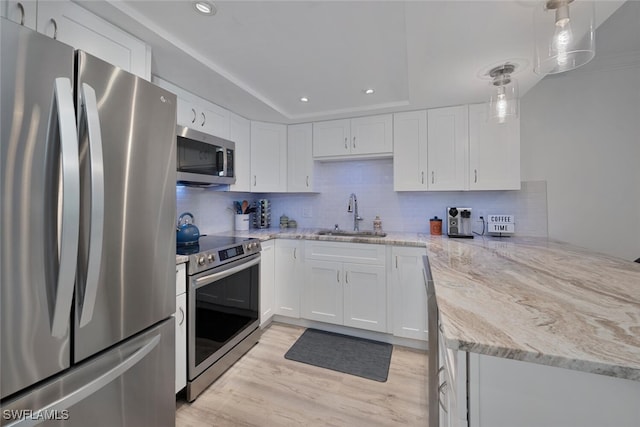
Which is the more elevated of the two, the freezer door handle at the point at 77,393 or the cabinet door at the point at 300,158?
the cabinet door at the point at 300,158

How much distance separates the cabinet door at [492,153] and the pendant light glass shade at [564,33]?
1276mm

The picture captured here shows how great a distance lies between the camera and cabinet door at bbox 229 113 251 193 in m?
2.63

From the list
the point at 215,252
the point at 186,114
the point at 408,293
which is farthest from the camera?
the point at 408,293

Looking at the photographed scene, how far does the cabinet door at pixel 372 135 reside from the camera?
8.95 ft

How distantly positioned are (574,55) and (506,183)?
149cm

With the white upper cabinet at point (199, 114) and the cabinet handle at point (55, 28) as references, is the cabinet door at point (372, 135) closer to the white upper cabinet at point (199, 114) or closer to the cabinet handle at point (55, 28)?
the white upper cabinet at point (199, 114)

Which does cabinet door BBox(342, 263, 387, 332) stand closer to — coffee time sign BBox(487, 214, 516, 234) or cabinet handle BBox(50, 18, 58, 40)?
coffee time sign BBox(487, 214, 516, 234)

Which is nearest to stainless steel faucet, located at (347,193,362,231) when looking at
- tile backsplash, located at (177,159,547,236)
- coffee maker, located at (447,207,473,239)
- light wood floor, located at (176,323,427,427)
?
tile backsplash, located at (177,159,547,236)

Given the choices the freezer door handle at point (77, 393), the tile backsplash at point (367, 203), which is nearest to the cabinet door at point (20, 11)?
the freezer door handle at point (77, 393)

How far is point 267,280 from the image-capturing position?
2.61 metres

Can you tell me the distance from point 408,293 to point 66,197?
2.34 m

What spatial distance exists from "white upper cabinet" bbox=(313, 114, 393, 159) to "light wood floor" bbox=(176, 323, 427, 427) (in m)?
2.04

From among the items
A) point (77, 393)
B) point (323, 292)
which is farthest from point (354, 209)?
point (77, 393)

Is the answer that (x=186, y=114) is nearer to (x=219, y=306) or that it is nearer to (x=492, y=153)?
(x=219, y=306)
